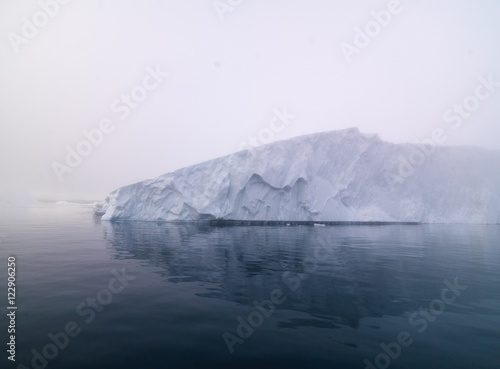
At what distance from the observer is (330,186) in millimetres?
37000

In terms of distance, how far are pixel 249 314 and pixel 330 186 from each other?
109 ft

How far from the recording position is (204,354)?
4383 millimetres

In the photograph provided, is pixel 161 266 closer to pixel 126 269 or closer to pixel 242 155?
pixel 126 269

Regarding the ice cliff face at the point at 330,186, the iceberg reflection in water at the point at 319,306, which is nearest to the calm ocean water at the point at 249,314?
the iceberg reflection in water at the point at 319,306

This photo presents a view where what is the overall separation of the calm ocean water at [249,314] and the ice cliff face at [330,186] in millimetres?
21534

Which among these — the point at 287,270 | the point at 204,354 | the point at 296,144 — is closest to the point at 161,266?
the point at 287,270

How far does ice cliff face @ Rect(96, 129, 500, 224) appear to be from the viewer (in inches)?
1287

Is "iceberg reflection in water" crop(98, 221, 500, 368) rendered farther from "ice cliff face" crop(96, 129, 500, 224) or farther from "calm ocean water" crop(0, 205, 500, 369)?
"ice cliff face" crop(96, 129, 500, 224)

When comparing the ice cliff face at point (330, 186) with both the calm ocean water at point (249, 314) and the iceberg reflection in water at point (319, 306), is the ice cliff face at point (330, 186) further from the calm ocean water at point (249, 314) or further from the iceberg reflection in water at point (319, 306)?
the calm ocean water at point (249, 314)

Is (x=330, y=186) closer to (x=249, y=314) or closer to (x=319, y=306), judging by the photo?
(x=319, y=306)

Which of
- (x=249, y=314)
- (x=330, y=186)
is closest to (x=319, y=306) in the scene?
(x=249, y=314)

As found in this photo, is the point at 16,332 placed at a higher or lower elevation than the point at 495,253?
higher

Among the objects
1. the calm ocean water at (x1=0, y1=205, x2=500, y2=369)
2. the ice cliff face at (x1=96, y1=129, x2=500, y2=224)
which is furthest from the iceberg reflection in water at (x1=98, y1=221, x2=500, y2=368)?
the ice cliff face at (x1=96, y1=129, x2=500, y2=224)

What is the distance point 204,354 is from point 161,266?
21.1ft
